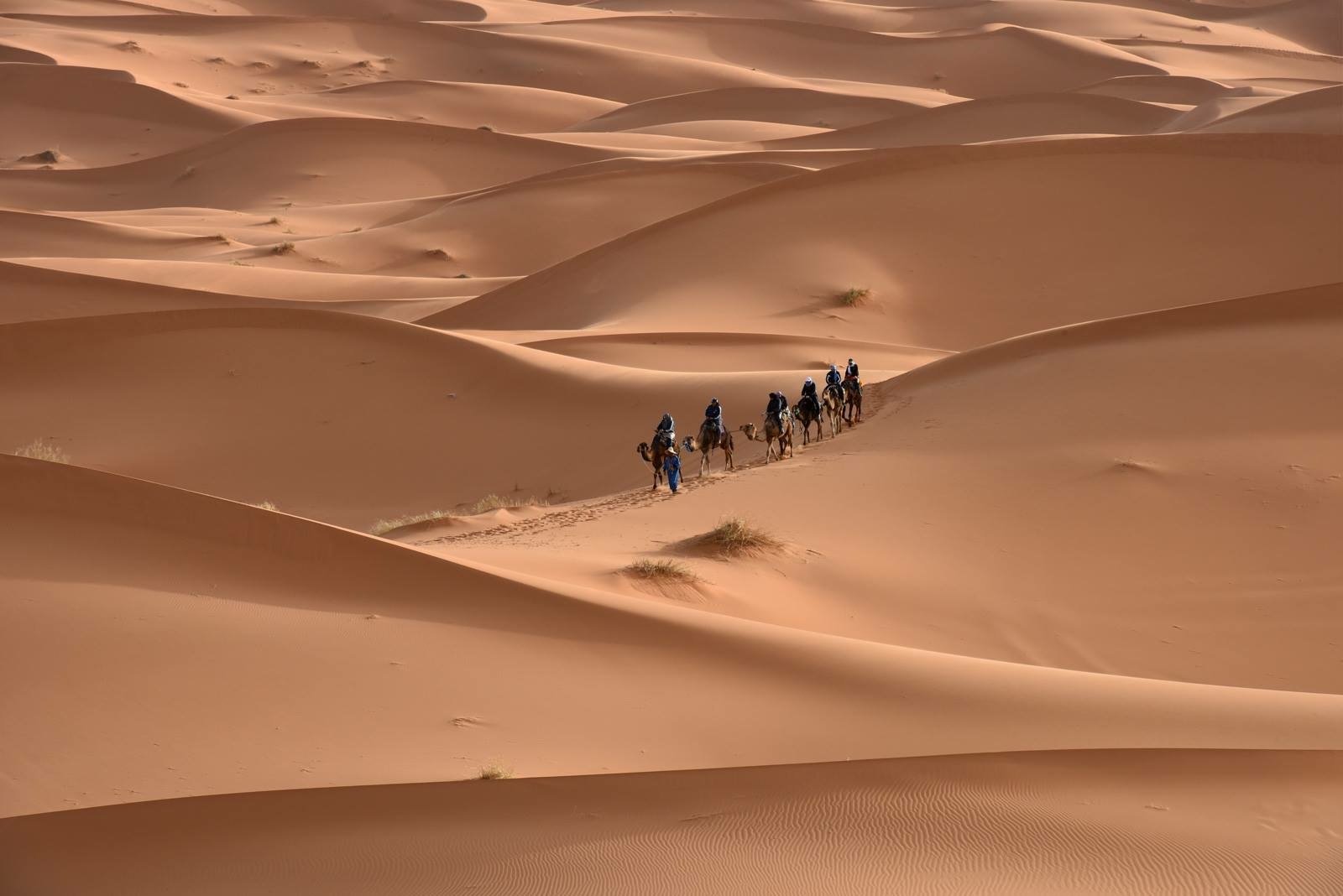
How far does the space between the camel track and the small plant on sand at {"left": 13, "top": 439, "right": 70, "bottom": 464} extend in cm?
686

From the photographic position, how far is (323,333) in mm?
21766

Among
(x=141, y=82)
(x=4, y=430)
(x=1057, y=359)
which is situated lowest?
(x=4, y=430)

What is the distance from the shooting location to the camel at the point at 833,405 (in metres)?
15.7

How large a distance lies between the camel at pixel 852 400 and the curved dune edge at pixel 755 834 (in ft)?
33.7

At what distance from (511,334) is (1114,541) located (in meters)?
14.0

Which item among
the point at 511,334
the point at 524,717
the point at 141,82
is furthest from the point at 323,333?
the point at 141,82

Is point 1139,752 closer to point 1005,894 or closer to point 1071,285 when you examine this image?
point 1005,894

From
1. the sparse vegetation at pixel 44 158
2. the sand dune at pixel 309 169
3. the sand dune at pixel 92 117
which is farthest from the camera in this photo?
the sand dune at pixel 92 117

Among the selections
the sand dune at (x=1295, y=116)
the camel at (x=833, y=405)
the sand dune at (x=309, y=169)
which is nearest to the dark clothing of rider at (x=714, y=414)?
the camel at (x=833, y=405)

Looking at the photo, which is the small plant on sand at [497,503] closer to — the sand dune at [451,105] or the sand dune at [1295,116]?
the sand dune at [1295,116]

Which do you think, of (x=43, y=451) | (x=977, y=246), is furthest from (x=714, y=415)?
(x=977, y=246)

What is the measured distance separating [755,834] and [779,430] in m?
9.64

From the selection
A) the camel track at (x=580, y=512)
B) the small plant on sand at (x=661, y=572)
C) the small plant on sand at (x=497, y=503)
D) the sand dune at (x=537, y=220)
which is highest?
the sand dune at (x=537, y=220)

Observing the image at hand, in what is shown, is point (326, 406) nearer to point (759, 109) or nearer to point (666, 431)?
point (666, 431)
